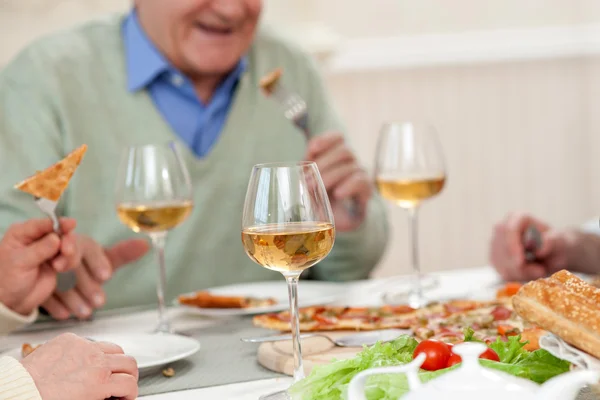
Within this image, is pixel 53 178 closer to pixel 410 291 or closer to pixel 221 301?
pixel 221 301

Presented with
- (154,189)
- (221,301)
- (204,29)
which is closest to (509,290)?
(221,301)

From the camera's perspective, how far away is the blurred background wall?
380 centimetres

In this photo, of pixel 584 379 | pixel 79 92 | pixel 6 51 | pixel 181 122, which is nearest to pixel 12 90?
pixel 79 92

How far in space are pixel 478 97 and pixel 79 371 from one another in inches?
125

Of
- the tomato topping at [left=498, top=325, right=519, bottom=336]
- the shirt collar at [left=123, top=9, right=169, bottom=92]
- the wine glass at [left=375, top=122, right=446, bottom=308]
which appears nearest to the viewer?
the tomato topping at [left=498, top=325, right=519, bottom=336]

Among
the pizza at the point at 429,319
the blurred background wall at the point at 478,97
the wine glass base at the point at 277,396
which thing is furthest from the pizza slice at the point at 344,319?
the blurred background wall at the point at 478,97

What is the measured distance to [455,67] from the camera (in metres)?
3.87

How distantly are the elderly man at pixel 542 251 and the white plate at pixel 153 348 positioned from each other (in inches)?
28.4

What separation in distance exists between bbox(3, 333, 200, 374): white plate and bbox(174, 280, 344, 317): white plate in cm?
A: 23

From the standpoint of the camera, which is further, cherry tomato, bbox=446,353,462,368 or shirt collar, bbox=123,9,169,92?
shirt collar, bbox=123,9,169,92

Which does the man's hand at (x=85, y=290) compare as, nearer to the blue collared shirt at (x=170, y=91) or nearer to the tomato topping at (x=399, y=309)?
the tomato topping at (x=399, y=309)

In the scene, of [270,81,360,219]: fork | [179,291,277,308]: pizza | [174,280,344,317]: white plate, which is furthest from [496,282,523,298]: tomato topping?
[270,81,360,219]: fork

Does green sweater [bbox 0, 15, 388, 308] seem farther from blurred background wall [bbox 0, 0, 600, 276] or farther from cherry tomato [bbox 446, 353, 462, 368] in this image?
blurred background wall [bbox 0, 0, 600, 276]

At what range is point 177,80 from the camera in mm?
2215
